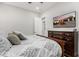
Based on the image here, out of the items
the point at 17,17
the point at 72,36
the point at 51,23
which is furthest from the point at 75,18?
the point at 17,17

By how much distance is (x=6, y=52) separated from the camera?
123 cm

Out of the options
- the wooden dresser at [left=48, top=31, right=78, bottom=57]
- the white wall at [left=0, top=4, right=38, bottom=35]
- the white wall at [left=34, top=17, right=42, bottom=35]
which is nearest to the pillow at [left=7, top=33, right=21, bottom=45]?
the white wall at [left=0, top=4, right=38, bottom=35]

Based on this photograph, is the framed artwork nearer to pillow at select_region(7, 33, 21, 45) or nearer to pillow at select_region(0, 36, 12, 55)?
pillow at select_region(7, 33, 21, 45)

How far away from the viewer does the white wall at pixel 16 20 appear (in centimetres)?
144

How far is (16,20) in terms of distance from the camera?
1.51 metres

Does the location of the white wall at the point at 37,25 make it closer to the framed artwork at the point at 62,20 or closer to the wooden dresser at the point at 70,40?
the framed artwork at the point at 62,20

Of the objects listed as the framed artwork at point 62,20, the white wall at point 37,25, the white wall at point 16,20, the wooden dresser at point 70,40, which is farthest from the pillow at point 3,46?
the wooden dresser at point 70,40

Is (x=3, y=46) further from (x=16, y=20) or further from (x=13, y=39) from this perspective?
(x=16, y=20)

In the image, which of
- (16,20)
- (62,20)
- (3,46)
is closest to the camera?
(3,46)

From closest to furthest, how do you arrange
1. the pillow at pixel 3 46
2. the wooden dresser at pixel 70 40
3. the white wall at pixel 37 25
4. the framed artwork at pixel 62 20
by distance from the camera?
the pillow at pixel 3 46, the white wall at pixel 37 25, the framed artwork at pixel 62 20, the wooden dresser at pixel 70 40

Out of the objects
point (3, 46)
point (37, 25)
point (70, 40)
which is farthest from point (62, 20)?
point (3, 46)

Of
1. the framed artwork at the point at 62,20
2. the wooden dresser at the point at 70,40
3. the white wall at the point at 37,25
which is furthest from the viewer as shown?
the wooden dresser at the point at 70,40

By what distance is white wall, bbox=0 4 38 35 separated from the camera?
4.71ft

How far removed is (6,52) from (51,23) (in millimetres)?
1072
